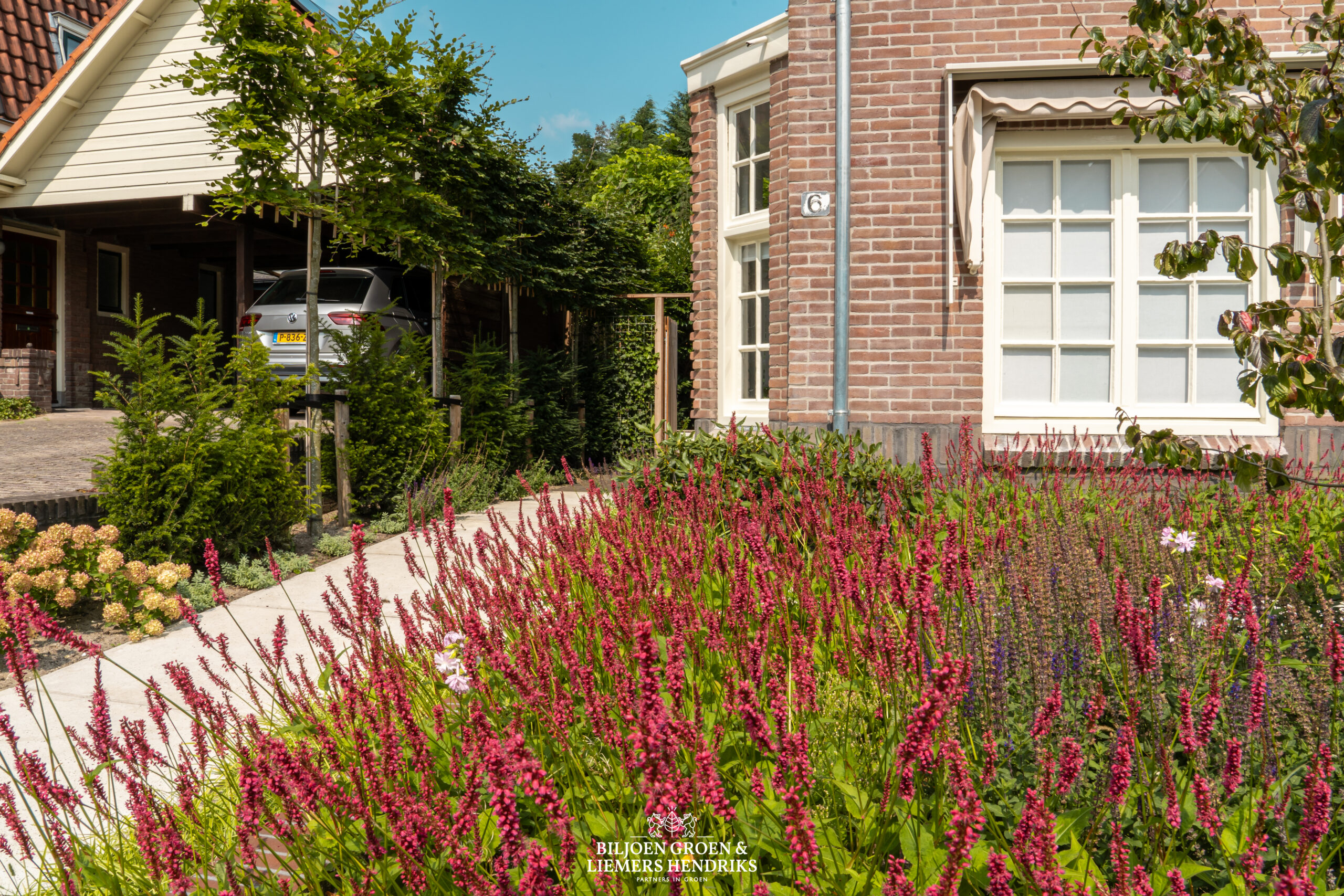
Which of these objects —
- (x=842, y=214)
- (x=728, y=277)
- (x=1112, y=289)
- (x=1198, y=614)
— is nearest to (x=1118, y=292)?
(x=1112, y=289)

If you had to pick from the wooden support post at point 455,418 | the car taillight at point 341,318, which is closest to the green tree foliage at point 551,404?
the wooden support post at point 455,418

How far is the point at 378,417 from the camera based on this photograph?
7.37 m

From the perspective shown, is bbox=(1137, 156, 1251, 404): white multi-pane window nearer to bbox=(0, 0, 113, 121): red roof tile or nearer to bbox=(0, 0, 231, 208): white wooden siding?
bbox=(0, 0, 231, 208): white wooden siding

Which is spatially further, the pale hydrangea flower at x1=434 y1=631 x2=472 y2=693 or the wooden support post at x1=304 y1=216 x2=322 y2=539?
the wooden support post at x1=304 y1=216 x2=322 y2=539

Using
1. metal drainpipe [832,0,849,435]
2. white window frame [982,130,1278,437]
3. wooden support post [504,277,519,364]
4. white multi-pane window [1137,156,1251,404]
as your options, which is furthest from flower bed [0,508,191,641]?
white multi-pane window [1137,156,1251,404]

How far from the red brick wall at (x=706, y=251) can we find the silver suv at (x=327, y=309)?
321 centimetres

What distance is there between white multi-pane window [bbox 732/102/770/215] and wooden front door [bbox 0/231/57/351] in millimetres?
11828

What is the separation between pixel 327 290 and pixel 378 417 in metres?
3.69

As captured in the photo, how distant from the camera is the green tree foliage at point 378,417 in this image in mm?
7230

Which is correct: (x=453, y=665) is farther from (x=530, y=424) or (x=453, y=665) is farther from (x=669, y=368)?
(x=669, y=368)

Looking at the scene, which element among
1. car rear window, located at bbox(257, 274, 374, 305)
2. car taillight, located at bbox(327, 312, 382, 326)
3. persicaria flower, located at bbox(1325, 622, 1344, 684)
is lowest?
persicaria flower, located at bbox(1325, 622, 1344, 684)

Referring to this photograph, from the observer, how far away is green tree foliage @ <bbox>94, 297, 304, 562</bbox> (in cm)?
510

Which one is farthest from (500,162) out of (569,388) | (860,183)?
(860,183)

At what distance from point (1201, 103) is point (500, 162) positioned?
295 inches
